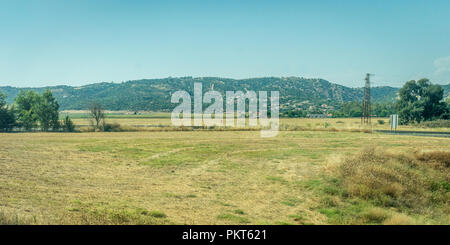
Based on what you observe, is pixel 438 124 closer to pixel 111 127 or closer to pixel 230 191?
pixel 230 191

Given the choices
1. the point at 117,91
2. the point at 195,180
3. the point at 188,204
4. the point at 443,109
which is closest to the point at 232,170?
the point at 195,180

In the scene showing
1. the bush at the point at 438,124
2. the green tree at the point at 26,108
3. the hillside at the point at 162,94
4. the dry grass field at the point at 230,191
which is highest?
the hillside at the point at 162,94

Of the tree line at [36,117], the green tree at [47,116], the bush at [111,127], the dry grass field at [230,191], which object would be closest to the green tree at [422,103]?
the dry grass field at [230,191]

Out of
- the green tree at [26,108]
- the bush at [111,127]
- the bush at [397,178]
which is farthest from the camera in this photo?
the green tree at [26,108]

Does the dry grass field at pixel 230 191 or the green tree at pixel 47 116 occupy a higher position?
the green tree at pixel 47 116

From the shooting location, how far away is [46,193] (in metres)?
11.8

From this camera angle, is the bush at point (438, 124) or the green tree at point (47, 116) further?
the bush at point (438, 124)

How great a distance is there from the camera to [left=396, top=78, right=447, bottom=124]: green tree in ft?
217

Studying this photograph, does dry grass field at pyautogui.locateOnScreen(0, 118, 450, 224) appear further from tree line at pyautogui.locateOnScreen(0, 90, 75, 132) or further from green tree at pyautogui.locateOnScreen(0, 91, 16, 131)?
green tree at pyautogui.locateOnScreen(0, 91, 16, 131)

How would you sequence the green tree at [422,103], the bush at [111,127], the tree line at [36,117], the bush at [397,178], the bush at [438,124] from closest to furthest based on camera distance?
the bush at [397,178], the bush at [111,127], the tree line at [36,117], the bush at [438,124], the green tree at [422,103]

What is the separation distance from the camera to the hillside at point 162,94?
458 ft

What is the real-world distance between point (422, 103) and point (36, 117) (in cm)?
7760

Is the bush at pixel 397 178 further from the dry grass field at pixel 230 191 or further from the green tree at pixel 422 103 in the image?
the green tree at pixel 422 103

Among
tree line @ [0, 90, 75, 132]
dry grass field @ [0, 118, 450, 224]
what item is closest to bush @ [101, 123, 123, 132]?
tree line @ [0, 90, 75, 132]
